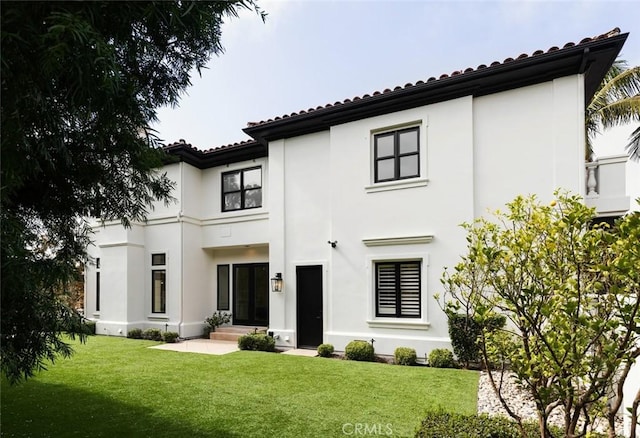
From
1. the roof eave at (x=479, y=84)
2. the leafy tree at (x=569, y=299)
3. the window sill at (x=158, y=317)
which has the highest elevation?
the roof eave at (x=479, y=84)

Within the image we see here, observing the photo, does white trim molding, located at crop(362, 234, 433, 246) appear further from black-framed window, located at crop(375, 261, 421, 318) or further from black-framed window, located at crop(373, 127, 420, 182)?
black-framed window, located at crop(373, 127, 420, 182)

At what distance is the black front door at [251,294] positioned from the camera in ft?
46.0

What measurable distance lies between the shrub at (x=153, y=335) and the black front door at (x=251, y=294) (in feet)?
8.71

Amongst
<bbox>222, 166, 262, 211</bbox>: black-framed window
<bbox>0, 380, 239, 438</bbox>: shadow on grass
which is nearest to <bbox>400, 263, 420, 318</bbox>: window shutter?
<bbox>222, 166, 262, 211</bbox>: black-framed window

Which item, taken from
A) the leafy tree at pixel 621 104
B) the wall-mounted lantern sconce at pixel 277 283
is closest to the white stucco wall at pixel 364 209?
the wall-mounted lantern sconce at pixel 277 283

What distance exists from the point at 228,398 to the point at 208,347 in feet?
18.5

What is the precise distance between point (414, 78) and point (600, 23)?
431cm

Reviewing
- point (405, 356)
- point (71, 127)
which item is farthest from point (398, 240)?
point (71, 127)

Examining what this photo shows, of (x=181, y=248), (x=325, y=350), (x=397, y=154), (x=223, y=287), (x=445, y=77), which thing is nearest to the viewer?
(x=445, y=77)

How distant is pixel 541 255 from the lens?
2.98 m

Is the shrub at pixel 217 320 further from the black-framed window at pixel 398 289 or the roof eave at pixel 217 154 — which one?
the black-framed window at pixel 398 289

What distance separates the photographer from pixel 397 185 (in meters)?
10.5

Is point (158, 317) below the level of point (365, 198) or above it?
below

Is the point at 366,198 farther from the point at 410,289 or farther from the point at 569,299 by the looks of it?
the point at 569,299
